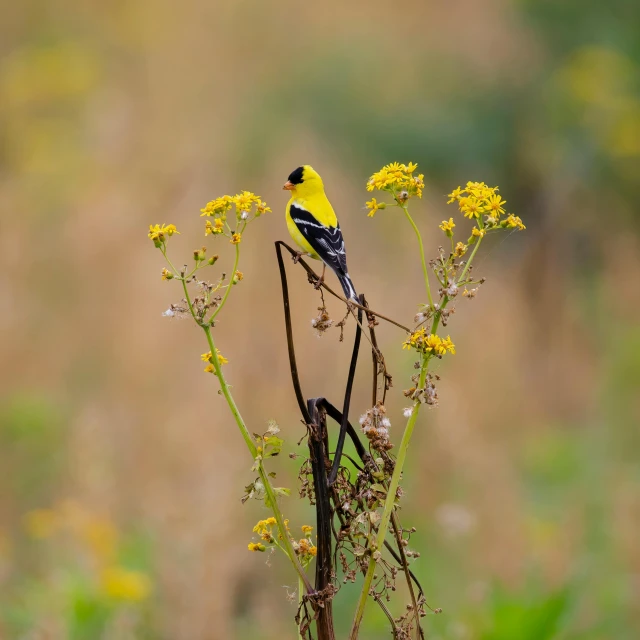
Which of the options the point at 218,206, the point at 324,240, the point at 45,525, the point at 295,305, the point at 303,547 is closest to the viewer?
the point at 303,547

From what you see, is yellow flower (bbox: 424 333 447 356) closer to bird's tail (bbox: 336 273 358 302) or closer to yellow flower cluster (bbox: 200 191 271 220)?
yellow flower cluster (bbox: 200 191 271 220)

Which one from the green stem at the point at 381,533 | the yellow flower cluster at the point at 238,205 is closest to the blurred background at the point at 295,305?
the yellow flower cluster at the point at 238,205

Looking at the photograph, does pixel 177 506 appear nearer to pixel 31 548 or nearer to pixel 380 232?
pixel 31 548

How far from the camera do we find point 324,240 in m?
2.77

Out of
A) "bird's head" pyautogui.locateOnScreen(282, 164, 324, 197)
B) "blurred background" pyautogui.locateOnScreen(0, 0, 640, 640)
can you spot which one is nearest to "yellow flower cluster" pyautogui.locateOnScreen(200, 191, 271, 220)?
"blurred background" pyautogui.locateOnScreen(0, 0, 640, 640)

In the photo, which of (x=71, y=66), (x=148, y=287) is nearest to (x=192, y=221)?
(x=148, y=287)

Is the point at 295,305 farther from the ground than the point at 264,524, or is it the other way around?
the point at 295,305

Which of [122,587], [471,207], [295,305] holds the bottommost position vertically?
[471,207]

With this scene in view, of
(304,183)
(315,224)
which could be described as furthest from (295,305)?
(315,224)

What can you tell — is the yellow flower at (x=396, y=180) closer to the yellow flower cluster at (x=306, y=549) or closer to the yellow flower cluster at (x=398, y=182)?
the yellow flower cluster at (x=398, y=182)

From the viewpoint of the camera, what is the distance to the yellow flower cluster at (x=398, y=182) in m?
1.25

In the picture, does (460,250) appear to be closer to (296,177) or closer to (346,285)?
(346,285)

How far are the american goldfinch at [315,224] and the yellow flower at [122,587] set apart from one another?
1.31 m

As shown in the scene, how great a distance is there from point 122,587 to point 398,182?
2174 millimetres
